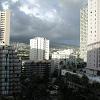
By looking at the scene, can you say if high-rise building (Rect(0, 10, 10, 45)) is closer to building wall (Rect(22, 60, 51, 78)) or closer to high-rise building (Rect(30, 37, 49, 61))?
building wall (Rect(22, 60, 51, 78))

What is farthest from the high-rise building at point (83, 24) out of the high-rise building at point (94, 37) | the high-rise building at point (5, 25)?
the high-rise building at point (5, 25)

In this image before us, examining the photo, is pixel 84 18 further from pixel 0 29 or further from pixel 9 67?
pixel 9 67

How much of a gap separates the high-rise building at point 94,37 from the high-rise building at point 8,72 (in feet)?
49.9

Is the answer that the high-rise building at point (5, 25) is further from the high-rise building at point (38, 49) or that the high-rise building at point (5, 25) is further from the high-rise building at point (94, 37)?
the high-rise building at point (94, 37)

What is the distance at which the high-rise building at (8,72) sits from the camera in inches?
1011

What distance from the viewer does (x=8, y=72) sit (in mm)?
26047

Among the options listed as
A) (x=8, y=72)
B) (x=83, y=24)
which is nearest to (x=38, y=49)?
(x=83, y=24)

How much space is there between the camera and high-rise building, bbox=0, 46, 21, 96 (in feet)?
84.3

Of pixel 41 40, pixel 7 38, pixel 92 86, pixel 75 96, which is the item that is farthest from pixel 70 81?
pixel 41 40

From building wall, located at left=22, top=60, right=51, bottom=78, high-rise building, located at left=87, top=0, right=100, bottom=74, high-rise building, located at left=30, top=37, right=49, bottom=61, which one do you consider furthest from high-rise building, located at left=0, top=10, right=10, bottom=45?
high-rise building, located at left=87, top=0, right=100, bottom=74

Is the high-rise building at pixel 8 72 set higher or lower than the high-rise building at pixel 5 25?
lower

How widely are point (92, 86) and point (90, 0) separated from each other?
16.7m

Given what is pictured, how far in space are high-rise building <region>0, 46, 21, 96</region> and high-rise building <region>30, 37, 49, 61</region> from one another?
A: 41348mm

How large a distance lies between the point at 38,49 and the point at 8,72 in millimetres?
44012
